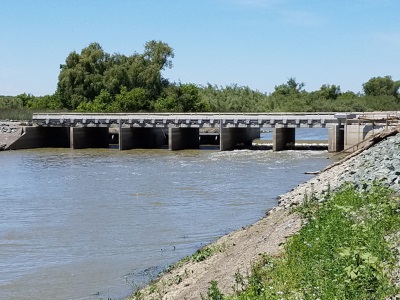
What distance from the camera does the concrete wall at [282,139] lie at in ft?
158

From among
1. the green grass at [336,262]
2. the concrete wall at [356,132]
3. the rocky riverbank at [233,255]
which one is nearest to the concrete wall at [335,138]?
the concrete wall at [356,132]

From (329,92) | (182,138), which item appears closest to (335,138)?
(182,138)

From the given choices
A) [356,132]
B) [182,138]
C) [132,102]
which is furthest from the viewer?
[132,102]

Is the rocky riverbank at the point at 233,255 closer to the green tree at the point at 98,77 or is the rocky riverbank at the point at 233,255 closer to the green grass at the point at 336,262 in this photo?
the green grass at the point at 336,262

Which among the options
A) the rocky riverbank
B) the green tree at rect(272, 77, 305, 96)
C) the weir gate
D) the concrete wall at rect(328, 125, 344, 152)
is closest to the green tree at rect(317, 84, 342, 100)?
the green tree at rect(272, 77, 305, 96)

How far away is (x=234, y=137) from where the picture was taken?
53656 millimetres

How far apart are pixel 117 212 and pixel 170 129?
28.8 meters

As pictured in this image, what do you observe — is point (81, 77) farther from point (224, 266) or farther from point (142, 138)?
point (224, 266)

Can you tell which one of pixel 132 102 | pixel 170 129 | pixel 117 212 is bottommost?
pixel 117 212

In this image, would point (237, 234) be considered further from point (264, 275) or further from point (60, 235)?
point (264, 275)

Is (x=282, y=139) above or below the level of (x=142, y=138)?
above

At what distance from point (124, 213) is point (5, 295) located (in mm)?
9600

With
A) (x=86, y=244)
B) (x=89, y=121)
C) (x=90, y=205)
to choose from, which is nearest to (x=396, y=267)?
(x=86, y=244)

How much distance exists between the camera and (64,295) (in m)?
13.0
